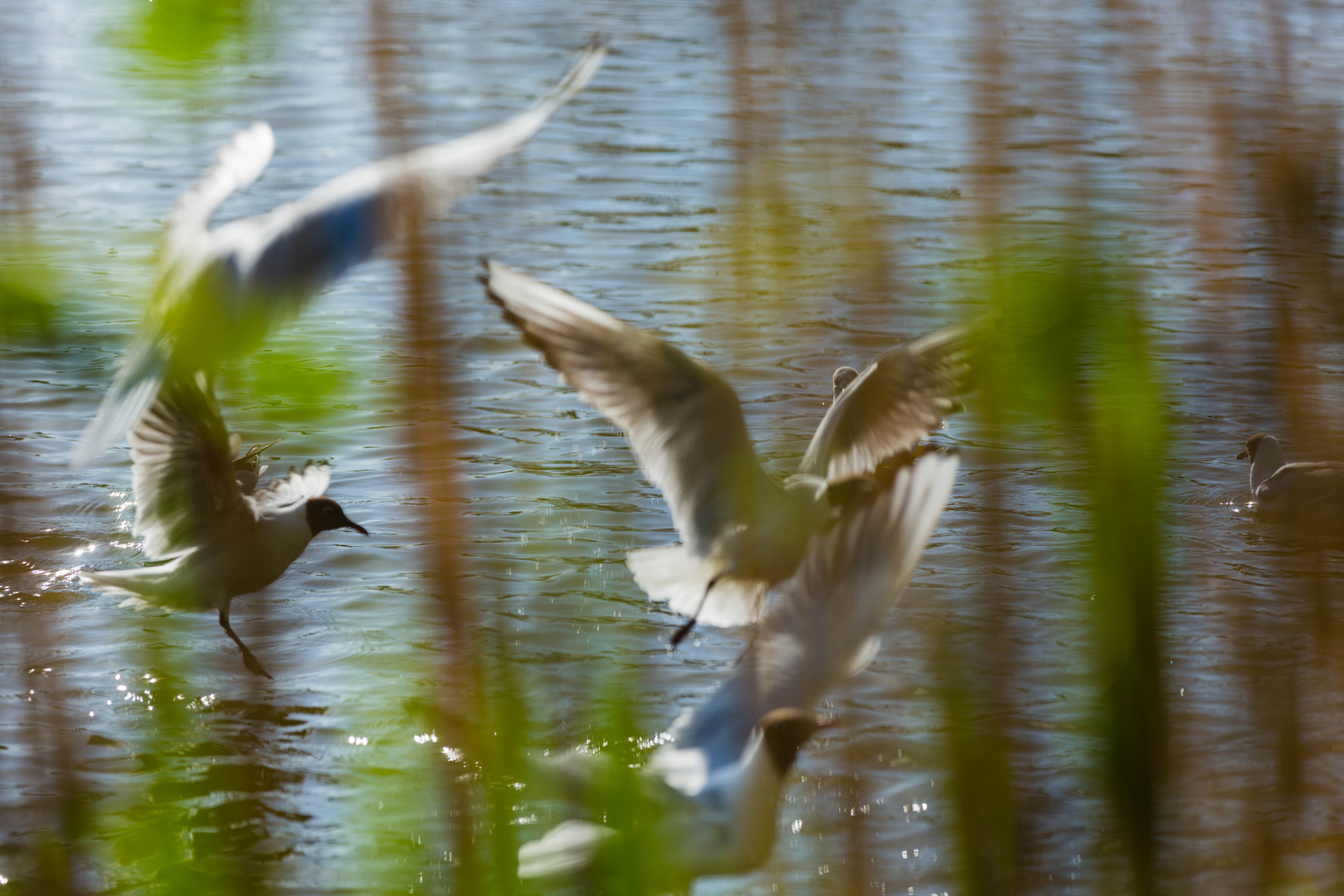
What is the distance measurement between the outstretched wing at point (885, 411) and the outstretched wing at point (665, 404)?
360mm

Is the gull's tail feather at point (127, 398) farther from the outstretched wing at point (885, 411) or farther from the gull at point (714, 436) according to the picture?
the outstretched wing at point (885, 411)

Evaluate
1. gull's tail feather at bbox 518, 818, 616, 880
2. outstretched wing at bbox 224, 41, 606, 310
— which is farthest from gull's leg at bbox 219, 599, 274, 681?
gull's tail feather at bbox 518, 818, 616, 880

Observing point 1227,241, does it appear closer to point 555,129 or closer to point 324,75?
point 324,75

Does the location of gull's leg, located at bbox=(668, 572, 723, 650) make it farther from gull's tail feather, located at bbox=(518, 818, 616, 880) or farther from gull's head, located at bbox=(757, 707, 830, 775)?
gull's tail feather, located at bbox=(518, 818, 616, 880)

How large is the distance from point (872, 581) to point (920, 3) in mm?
886

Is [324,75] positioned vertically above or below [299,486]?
above

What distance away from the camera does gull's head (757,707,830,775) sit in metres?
2.28

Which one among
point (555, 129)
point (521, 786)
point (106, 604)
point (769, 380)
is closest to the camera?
point (521, 786)

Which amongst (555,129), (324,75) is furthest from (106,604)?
(555,129)

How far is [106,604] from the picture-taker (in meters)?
5.14

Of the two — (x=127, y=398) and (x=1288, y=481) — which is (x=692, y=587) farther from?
(x=1288, y=481)

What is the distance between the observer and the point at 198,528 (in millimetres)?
4543

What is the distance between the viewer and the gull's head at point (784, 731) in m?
2.28

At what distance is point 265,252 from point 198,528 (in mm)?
2295
